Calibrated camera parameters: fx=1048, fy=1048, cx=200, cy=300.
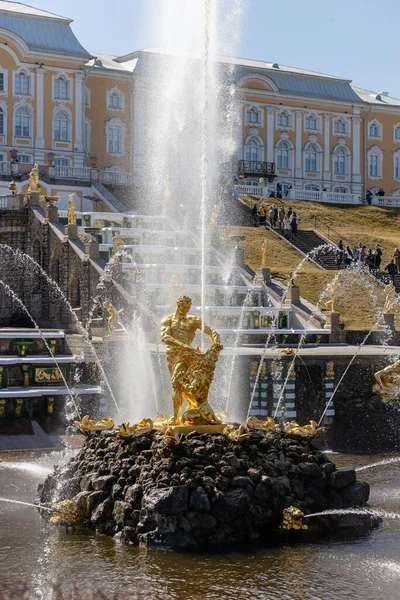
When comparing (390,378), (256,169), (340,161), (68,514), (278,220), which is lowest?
(68,514)

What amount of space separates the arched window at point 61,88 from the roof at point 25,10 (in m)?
3.10

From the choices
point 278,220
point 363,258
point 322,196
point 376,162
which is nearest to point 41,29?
point 322,196

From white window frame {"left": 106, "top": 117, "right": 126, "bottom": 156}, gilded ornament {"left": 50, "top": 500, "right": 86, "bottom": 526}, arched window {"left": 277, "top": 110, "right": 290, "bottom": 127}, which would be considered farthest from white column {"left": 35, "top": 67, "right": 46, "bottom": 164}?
gilded ornament {"left": 50, "top": 500, "right": 86, "bottom": 526}

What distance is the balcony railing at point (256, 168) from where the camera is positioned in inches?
2313

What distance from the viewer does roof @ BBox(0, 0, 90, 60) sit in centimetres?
5241

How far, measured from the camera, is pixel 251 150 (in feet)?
204

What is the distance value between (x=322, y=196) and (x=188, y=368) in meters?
40.4

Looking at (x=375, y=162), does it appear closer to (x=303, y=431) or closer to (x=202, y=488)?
(x=303, y=431)

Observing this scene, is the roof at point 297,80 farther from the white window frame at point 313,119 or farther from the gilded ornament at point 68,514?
the gilded ornament at point 68,514

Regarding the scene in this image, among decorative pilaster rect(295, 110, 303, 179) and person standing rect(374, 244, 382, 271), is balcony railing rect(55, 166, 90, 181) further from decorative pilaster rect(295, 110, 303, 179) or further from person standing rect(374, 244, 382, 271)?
decorative pilaster rect(295, 110, 303, 179)

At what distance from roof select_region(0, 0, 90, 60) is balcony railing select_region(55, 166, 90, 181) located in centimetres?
943

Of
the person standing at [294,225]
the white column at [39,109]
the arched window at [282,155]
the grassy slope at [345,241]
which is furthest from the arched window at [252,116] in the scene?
the person standing at [294,225]

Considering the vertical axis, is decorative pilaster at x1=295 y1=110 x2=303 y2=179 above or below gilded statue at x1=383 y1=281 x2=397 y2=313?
above

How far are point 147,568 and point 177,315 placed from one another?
3.96 meters
